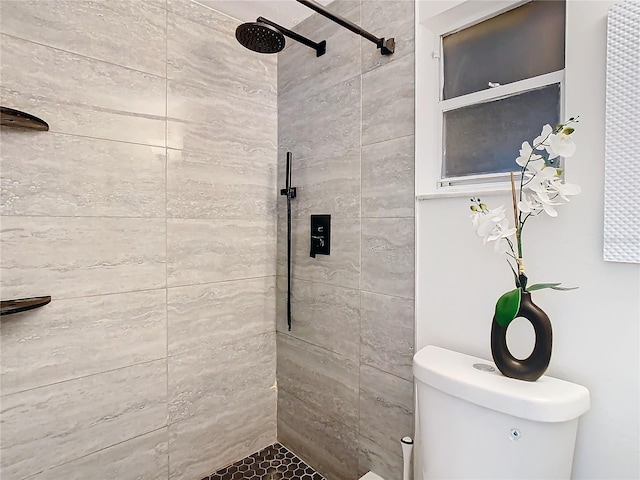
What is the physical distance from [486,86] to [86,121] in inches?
55.2

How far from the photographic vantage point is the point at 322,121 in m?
1.65

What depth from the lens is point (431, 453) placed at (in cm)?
101

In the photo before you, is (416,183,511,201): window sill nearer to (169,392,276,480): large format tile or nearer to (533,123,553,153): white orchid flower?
(533,123,553,153): white orchid flower

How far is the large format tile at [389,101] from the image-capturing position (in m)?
1.31

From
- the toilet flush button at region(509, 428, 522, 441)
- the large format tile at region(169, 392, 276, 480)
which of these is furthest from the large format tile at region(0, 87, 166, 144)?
the toilet flush button at region(509, 428, 522, 441)

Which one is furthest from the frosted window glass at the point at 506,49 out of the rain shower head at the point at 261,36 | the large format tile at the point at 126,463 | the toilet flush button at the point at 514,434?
the large format tile at the point at 126,463

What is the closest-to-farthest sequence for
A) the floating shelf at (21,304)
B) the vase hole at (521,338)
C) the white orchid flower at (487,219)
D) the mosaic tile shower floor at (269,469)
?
the white orchid flower at (487,219) → the vase hole at (521,338) → the floating shelf at (21,304) → the mosaic tile shower floor at (269,469)

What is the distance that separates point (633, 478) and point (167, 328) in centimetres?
155

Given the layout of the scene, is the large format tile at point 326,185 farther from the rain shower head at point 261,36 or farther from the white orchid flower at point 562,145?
the white orchid flower at point 562,145

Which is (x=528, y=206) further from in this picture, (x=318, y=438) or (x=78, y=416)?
(x=78, y=416)

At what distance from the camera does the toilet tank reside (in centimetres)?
83

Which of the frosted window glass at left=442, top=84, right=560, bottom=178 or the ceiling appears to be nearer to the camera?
the frosted window glass at left=442, top=84, right=560, bottom=178

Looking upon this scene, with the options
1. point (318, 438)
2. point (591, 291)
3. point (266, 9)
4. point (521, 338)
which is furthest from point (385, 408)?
point (266, 9)

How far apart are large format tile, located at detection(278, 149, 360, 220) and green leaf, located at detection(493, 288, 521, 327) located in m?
0.69
